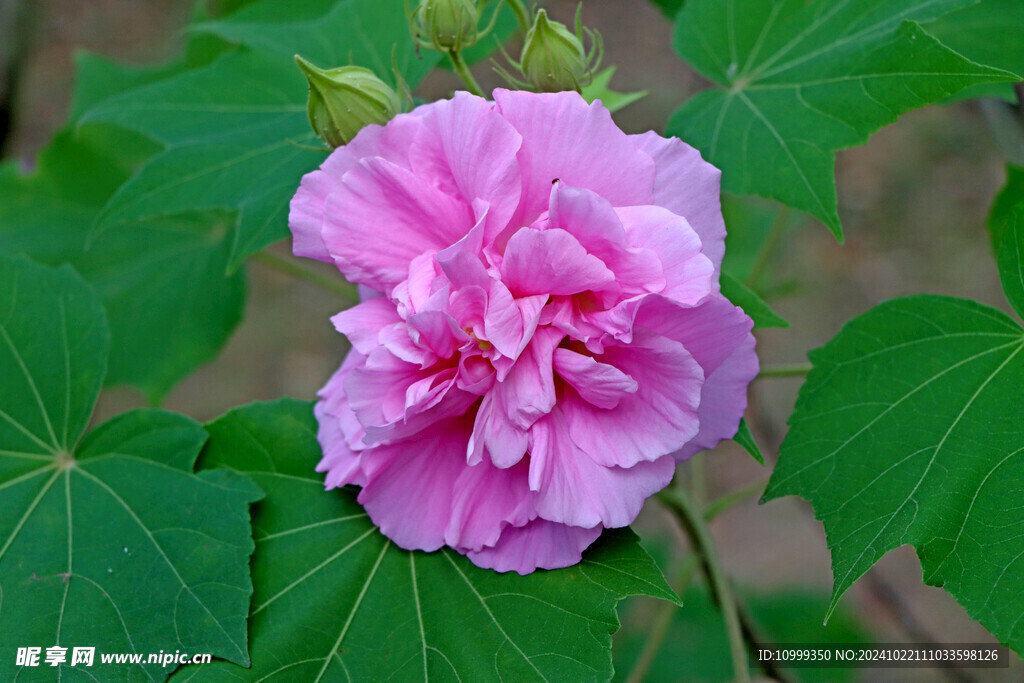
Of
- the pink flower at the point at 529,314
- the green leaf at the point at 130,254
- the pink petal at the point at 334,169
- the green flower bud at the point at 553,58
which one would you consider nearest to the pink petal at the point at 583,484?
the pink flower at the point at 529,314

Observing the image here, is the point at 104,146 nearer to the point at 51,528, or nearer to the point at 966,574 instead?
the point at 51,528

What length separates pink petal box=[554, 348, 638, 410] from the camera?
889 mm

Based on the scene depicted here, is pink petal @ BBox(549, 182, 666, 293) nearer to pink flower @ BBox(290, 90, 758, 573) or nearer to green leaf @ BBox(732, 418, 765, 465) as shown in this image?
pink flower @ BBox(290, 90, 758, 573)

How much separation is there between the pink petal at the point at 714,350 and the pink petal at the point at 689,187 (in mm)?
74

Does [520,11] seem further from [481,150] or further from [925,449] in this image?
[925,449]

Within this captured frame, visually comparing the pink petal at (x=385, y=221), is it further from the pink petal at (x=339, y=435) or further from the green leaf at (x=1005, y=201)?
the green leaf at (x=1005, y=201)

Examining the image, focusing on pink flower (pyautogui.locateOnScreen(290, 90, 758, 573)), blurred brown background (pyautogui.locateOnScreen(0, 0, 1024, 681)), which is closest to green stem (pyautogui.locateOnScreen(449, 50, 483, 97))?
pink flower (pyautogui.locateOnScreen(290, 90, 758, 573))

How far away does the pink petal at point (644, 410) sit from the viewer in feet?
2.96

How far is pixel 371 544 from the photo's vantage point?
44.5 inches

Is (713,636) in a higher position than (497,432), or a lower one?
lower

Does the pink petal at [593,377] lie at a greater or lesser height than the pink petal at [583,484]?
greater

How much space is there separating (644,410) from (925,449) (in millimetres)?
379

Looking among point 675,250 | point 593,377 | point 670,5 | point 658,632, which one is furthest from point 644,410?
point 670,5

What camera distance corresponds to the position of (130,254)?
2.01m
